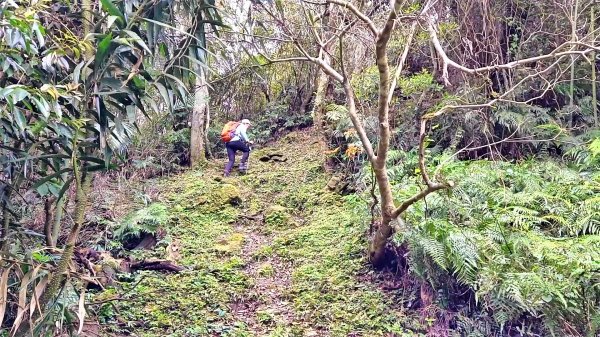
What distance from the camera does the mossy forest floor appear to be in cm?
402

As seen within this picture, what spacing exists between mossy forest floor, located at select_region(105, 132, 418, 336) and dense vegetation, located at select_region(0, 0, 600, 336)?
0.03 metres

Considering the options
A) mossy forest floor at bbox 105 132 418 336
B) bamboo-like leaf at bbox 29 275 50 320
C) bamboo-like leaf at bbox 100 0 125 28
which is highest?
bamboo-like leaf at bbox 100 0 125 28

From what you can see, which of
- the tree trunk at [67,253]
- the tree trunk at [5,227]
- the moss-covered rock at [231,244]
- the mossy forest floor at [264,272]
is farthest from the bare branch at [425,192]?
the tree trunk at [5,227]

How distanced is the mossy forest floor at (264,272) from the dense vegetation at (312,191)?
0.10ft

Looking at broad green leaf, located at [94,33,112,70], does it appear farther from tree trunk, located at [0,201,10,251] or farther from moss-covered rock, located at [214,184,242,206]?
moss-covered rock, located at [214,184,242,206]

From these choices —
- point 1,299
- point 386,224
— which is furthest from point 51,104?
point 386,224

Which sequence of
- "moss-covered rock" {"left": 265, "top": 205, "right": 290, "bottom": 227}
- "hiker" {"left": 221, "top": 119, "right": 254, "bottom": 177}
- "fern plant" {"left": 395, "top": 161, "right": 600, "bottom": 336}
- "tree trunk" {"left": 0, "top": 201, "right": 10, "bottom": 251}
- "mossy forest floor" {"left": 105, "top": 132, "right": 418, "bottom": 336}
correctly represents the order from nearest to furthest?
"tree trunk" {"left": 0, "top": 201, "right": 10, "bottom": 251} < "fern plant" {"left": 395, "top": 161, "right": 600, "bottom": 336} < "mossy forest floor" {"left": 105, "top": 132, "right": 418, "bottom": 336} < "moss-covered rock" {"left": 265, "top": 205, "right": 290, "bottom": 227} < "hiker" {"left": 221, "top": 119, "right": 254, "bottom": 177}

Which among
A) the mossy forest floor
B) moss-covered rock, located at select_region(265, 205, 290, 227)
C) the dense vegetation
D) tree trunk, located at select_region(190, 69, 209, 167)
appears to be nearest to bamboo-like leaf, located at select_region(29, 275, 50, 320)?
the dense vegetation

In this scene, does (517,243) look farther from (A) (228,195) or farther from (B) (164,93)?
(A) (228,195)

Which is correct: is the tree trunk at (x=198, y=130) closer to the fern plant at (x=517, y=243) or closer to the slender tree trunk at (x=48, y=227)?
the fern plant at (x=517, y=243)

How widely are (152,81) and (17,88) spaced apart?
2.55 feet

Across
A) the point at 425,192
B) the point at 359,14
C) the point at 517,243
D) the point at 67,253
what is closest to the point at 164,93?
the point at 67,253

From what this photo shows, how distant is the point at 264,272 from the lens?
5160mm

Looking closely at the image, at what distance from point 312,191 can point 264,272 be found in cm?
267
